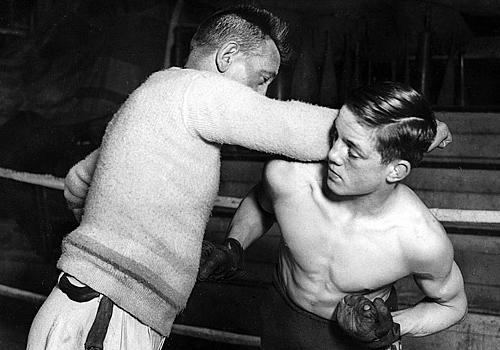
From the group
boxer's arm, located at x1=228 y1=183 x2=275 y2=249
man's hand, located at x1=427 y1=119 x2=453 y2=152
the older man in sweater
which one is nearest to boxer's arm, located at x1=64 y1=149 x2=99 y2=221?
the older man in sweater

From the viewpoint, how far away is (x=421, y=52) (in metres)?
4.82

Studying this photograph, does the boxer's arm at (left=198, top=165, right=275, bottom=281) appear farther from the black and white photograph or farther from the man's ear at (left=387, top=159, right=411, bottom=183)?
the man's ear at (left=387, top=159, right=411, bottom=183)

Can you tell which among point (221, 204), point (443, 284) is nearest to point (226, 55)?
point (443, 284)

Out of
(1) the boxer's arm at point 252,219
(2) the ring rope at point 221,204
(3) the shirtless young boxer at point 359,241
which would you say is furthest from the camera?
(2) the ring rope at point 221,204

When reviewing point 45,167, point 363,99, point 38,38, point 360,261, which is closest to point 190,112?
point 363,99

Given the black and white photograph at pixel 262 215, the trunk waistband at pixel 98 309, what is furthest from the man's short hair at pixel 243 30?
the trunk waistband at pixel 98 309

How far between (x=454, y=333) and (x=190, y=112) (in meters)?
1.82

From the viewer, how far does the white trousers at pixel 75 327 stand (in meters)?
1.37

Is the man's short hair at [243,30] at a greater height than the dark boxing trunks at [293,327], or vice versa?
the man's short hair at [243,30]

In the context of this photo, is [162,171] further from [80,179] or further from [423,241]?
[423,241]

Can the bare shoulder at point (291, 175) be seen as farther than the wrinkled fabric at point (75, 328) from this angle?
Yes

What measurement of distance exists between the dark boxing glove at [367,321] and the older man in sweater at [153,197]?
1.35ft

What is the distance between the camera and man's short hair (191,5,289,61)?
1.50m

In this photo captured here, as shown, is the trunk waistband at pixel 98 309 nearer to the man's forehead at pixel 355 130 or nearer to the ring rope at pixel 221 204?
the man's forehead at pixel 355 130
